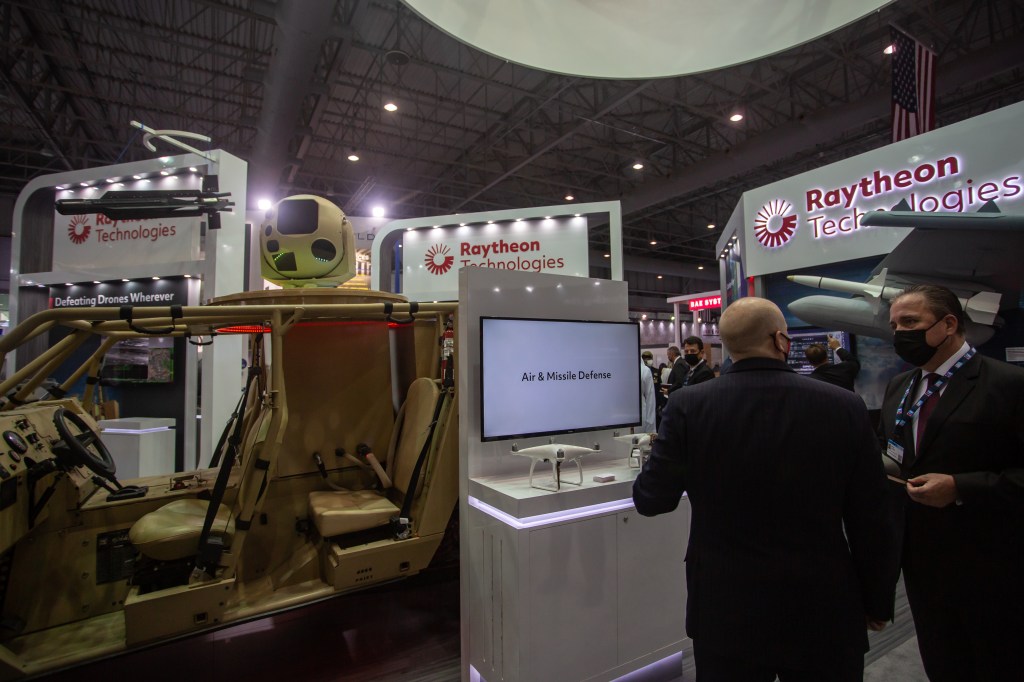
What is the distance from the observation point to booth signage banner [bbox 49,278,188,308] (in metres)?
6.52

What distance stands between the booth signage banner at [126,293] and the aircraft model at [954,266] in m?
7.25

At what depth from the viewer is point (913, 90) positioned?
5969 millimetres

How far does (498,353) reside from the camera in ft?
9.27

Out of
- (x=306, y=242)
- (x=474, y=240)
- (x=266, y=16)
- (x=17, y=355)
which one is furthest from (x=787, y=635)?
(x=17, y=355)

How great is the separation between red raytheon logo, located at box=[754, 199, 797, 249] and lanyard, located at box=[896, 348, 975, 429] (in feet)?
14.0

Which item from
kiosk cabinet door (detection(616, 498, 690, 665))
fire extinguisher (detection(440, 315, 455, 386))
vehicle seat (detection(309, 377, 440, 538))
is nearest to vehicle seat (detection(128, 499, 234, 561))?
vehicle seat (detection(309, 377, 440, 538))

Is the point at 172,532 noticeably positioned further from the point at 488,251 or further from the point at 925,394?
the point at 488,251

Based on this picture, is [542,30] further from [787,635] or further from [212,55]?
[212,55]

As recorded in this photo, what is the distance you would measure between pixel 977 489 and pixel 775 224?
16.0 ft

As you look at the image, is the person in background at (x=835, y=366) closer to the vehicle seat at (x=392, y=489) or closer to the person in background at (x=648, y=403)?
the person in background at (x=648, y=403)

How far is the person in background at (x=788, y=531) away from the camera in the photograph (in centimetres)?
145

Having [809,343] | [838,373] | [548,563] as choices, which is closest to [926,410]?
[548,563]

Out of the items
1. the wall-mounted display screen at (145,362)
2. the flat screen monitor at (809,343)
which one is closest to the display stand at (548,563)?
the flat screen monitor at (809,343)

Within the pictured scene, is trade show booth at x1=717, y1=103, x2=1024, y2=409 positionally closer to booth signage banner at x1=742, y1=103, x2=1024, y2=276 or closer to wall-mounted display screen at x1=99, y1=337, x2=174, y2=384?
booth signage banner at x1=742, y1=103, x2=1024, y2=276
